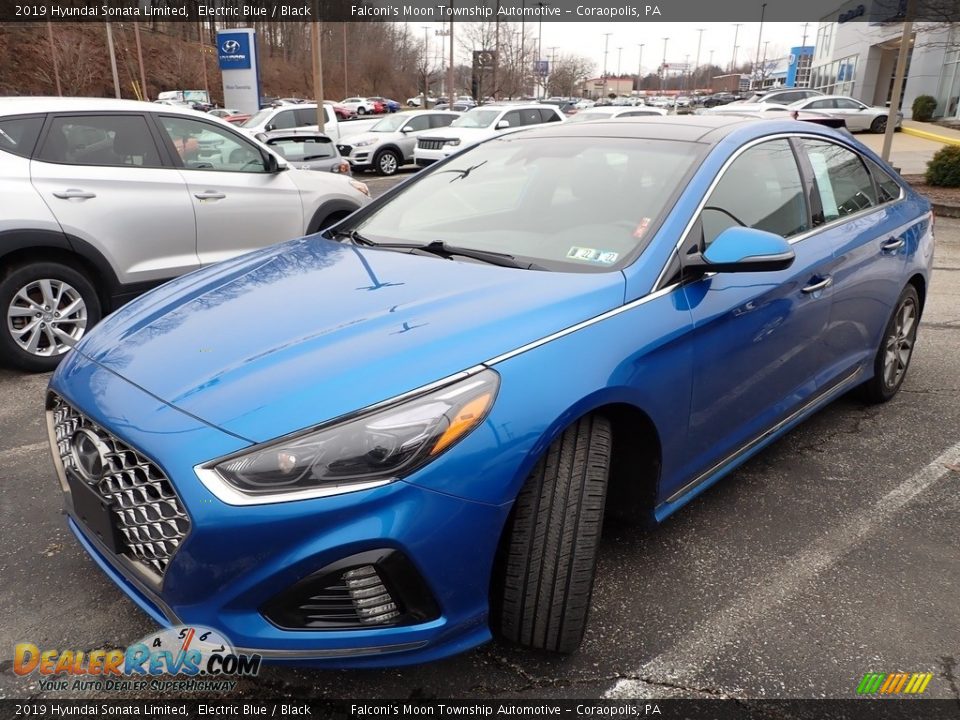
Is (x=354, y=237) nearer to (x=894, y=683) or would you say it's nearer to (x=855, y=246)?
(x=855, y=246)

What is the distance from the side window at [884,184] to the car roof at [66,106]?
15.4 feet

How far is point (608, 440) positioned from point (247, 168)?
185 inches

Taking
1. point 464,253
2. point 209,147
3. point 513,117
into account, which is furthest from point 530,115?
point 464,253

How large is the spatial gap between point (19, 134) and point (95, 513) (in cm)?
374

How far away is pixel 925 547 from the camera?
110 inches

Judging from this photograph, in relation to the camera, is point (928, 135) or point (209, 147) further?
point (928, 135)

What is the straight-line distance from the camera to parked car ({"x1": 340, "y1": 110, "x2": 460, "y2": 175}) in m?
17.9

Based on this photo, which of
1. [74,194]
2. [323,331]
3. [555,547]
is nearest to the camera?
[555,547]

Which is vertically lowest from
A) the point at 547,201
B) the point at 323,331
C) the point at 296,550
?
the point at 296,550

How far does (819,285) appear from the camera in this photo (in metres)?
3.02

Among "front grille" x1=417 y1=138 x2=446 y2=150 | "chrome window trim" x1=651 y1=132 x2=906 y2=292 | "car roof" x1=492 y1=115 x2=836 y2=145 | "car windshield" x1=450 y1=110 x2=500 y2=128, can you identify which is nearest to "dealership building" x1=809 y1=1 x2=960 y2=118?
"car windshield" x1=450 y1=110 x2=500 y2=128

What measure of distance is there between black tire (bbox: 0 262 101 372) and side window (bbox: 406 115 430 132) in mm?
14950

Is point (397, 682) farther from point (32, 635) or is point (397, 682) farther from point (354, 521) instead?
point (32, 635)

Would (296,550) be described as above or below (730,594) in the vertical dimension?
above
